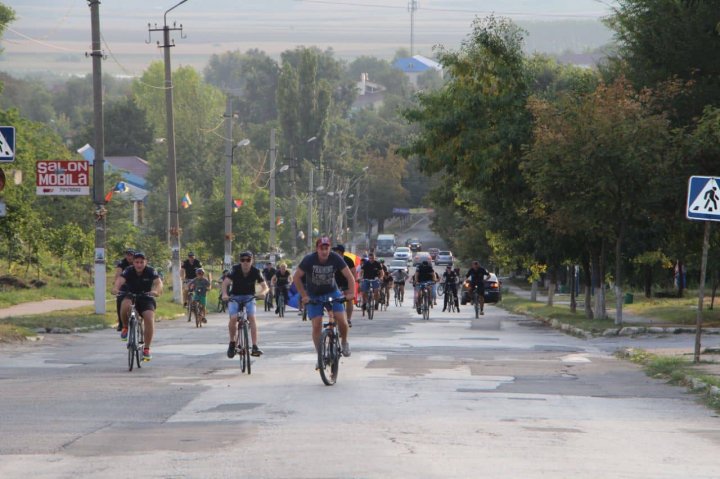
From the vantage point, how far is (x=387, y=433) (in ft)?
42.4

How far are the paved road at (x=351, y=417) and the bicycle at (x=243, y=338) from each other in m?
0.20

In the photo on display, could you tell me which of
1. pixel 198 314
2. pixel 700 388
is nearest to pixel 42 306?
pixel 198 314

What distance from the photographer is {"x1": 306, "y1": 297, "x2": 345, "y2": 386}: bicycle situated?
17625 millimetres

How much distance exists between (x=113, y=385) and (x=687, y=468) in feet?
29.5

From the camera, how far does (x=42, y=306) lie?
40.1 metres

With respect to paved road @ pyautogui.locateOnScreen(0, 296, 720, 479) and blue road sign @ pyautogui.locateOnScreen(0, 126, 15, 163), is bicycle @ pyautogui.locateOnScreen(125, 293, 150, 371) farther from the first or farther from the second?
blue road sign @ pyautogui.locateOnScreen(0, 126, 15, 163)

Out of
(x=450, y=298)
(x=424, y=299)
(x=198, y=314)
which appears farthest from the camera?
(x=450, y=298)

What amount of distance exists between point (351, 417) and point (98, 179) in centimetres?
2328

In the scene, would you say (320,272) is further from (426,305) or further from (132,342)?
(426,305)

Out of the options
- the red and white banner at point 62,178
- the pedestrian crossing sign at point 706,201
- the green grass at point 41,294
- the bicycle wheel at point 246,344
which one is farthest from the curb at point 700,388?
the green grass at point 41,294

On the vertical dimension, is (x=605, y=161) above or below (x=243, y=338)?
above

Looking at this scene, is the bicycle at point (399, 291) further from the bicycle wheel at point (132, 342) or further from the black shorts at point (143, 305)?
the bicycle wheel at point (132, 342)

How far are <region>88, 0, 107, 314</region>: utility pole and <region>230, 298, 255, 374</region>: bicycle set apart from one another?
1533 centimetres

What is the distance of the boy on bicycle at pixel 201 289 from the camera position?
3491 centimetres
